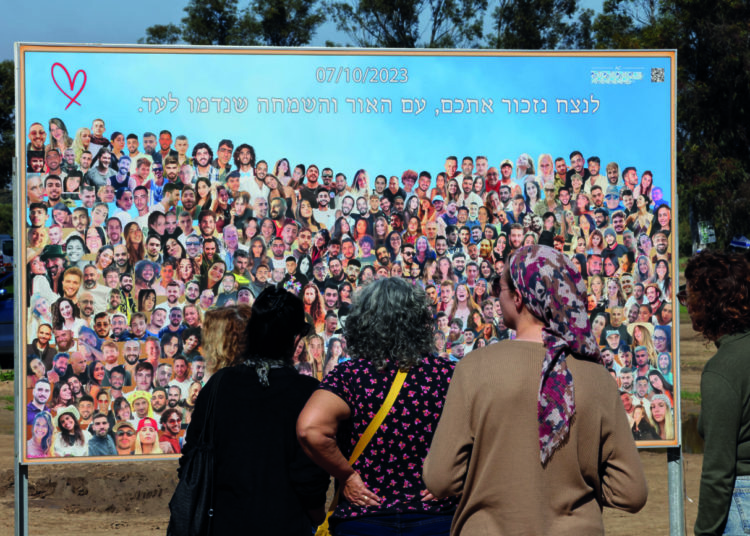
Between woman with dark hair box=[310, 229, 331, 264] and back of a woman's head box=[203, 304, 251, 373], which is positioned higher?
woman with dark hair box=[310, 229, 331, 264]

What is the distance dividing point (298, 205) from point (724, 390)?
7.94 ft

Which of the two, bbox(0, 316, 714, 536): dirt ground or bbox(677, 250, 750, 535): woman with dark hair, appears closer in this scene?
bbox(677, 250, 750, 535): woman with dark hair

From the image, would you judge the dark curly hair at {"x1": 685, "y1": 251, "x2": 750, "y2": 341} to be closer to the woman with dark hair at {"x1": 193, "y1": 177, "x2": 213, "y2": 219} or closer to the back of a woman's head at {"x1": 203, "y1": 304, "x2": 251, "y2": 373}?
the back of a woman's head at {"x1": 203, "y1": 304, "x2": 251, "y2": 373}

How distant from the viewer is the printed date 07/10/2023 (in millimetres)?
4695

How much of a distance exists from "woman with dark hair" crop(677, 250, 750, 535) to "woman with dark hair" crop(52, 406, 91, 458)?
2.85m

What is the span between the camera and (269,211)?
15.3 ft

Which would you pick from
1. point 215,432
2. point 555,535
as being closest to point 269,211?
point 215,432

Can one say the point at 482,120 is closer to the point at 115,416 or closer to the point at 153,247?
the point at 153,247

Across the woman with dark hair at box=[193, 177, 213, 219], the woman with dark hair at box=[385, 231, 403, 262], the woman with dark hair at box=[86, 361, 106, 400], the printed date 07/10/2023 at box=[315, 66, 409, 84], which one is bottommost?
the woman with dark hair at box=[86, 361, 106, 400]

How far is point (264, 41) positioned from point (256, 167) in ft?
102

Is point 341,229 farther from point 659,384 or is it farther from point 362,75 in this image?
point 659,384

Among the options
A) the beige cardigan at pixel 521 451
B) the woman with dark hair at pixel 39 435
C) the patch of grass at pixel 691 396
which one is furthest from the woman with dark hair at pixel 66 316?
the patch of grass at pixel 691 396

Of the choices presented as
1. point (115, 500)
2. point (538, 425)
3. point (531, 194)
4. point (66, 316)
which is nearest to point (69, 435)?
point (66, 316)

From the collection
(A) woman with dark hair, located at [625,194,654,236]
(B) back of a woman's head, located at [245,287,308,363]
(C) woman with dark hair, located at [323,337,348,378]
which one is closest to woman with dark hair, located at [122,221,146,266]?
(C) woman with dark hair, located at [323,337,348,378]
